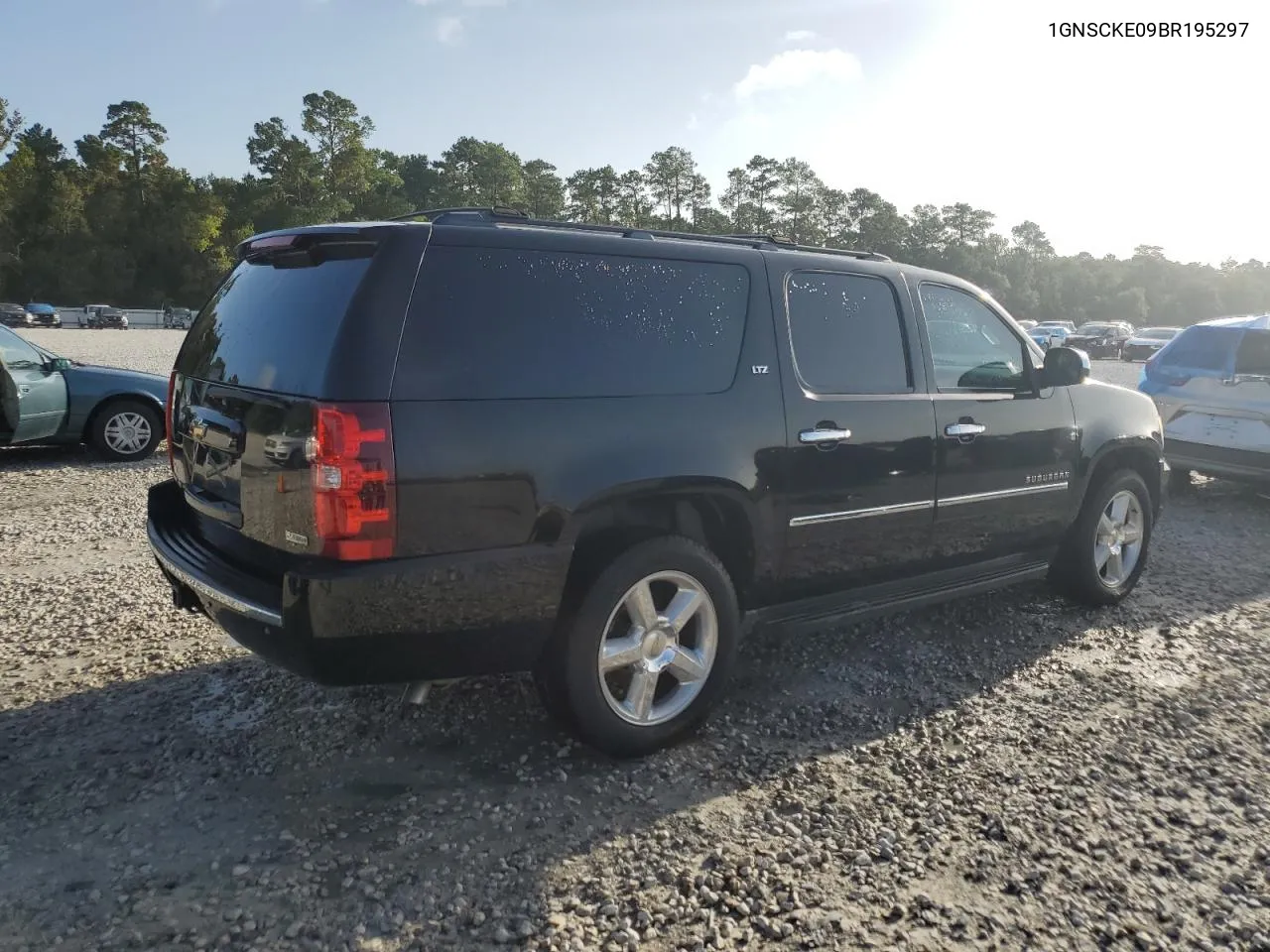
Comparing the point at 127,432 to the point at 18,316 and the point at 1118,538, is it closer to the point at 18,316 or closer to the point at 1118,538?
the point at 1118,538

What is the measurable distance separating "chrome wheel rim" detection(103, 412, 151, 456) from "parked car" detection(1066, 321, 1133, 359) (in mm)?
47394

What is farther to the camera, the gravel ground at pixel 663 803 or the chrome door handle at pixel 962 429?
the chrome door handle at pixel 962 429

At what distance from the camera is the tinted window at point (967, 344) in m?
4.48

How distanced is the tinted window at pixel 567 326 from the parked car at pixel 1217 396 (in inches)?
242

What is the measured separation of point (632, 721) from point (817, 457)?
1282mm

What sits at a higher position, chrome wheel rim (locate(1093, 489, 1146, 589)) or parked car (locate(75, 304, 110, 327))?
parked car (locate(75, 304, 110, 327))

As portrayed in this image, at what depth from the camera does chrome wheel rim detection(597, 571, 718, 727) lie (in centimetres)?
340

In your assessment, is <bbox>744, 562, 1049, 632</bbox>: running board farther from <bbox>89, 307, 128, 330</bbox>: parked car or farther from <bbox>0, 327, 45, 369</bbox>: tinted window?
<bbox>89, 307, 128, 330</bbox>: parked car

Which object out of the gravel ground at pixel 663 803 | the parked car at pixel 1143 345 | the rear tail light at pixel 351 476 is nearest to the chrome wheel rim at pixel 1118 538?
the gravel ground at pixel 663 803

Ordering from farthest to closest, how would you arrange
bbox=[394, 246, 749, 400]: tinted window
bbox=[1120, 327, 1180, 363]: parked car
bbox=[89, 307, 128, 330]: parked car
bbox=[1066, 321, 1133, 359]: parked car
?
bbox=[89, 307, 128, 330]: parked car → bbox=[1066, 321, 1133, 359]: parked car → bbox=[1120, 327, 1180, 363]: parked car → bbox=[394, 246, 749, 400]: tinted window

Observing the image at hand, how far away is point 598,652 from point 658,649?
1.00 ft

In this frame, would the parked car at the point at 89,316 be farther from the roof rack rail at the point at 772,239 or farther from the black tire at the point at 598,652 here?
the black tire at the point at 598,652

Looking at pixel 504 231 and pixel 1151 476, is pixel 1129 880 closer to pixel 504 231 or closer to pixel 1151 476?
pixel 504 231

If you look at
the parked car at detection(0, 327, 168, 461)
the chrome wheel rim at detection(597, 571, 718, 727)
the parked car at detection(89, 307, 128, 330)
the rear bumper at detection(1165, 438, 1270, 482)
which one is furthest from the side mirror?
the parked car at detection(89, 307, 128, 330)
